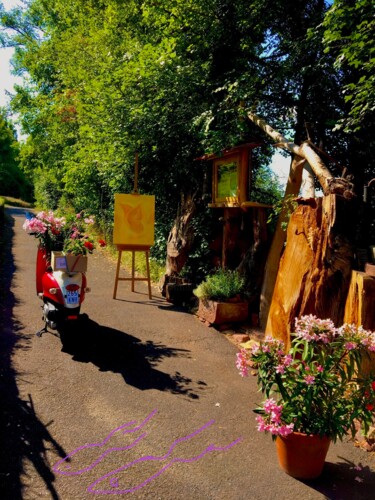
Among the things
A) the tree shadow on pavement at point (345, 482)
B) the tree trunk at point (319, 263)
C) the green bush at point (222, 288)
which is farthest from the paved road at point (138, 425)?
the tree trunk at point (319, 263)

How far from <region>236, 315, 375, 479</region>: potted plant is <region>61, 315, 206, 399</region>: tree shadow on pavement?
1.41 metres

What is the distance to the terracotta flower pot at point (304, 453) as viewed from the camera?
290 centimetres

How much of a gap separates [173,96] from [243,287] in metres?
3.96

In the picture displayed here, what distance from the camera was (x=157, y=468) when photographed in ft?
9.92

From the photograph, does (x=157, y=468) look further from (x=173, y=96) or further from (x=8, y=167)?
(x=8, y=167)

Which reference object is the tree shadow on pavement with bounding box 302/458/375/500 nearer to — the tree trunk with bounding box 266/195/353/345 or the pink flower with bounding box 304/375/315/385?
the pink flower with bounding box 304/375/315/385

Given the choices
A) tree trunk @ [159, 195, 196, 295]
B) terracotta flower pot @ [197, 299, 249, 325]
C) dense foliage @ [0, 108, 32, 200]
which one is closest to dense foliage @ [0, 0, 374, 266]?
tree trunk @ [159, 195, 196, 295]

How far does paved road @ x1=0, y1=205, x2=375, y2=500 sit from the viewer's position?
2836 mm

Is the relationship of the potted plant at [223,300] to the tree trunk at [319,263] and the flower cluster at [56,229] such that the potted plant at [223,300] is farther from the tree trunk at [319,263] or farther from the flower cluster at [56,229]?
the flower cluster at [56,229]

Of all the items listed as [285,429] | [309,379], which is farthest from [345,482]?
[309,379]

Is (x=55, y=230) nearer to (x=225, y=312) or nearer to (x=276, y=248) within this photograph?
(x=225, y=312)

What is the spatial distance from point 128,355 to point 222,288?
6.85 feet

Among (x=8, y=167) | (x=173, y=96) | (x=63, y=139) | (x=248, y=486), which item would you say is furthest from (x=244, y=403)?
(x=8, y=167)

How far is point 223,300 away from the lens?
6605 mm
